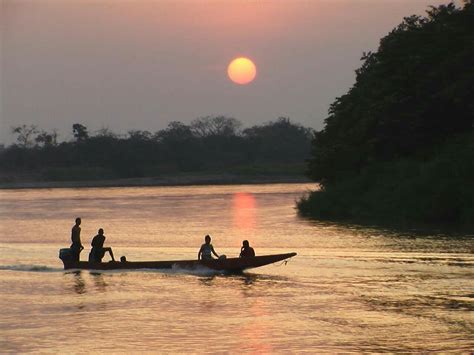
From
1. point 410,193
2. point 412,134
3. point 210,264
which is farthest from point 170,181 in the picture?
point 210,264

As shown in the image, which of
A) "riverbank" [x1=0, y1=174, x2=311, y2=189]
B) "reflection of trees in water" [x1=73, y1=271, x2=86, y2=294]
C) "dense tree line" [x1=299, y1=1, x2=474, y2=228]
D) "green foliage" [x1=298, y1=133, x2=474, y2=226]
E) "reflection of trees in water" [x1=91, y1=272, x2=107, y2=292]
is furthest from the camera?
"riverbank" [x1=0, y1=174, x2=311, y2=189]

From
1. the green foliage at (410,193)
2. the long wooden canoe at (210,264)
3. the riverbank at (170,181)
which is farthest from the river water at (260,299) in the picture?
the riverbank at (170,181)

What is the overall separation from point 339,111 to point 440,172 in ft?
65.5

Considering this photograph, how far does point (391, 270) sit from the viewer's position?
32.7 meters

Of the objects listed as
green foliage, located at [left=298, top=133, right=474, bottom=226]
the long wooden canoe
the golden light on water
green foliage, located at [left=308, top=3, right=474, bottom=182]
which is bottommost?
the long wooden canoe

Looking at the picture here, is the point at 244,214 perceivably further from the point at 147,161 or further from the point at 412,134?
the point at 147,161

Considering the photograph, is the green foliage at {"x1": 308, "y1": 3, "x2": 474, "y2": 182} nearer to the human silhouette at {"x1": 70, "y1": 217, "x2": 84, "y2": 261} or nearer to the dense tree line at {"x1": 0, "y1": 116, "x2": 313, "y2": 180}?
the human silhouette at {"x1": 70, "y1": 217, "x2": 84, "y2": 261}

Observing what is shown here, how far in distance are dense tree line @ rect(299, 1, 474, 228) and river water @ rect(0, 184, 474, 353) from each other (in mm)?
6391

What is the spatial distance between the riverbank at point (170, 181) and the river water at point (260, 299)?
93843 mm

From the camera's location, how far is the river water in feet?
70.0

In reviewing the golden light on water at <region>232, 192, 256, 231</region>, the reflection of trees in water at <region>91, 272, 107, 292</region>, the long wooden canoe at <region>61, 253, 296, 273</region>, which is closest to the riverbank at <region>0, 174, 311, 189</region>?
the golden light on water at <region>232, 192, 256, 231</region>

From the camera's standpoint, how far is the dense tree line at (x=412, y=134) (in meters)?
53.2

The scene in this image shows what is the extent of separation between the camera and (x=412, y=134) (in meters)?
60.0

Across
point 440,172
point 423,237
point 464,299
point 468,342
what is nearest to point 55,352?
point 468,342
